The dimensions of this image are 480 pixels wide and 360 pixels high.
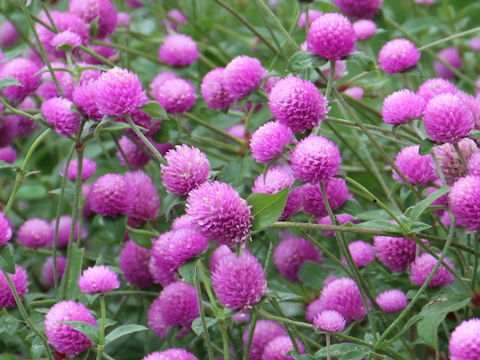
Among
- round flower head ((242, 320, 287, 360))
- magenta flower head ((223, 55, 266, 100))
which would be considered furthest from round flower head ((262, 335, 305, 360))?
magenta flower head ((223, 55, 266, 100))

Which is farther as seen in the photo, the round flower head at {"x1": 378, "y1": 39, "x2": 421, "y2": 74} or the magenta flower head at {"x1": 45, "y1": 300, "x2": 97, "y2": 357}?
the round flower head at {"x1": 378, "y1": 39, "x2": 421, "y2": 74}

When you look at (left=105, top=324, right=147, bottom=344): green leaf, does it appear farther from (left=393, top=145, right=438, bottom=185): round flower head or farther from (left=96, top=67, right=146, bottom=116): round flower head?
(left=393, top=145, right=438, bottom=185): round flower head

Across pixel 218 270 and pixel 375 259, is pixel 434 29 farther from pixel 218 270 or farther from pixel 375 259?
pixel 218 270

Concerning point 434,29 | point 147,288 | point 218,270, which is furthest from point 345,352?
point 434,29

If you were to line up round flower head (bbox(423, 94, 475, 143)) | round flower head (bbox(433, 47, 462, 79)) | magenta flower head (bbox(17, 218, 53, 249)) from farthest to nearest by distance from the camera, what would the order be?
1. round flower head (bbox(433, 47, 462, 79))
2. magenta flower head (bbox(17, 218, 53, 249))
3. round flower head (bbox(423, 94, 475, 143))

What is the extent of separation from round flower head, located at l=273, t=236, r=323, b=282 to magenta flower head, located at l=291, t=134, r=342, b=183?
40 cm

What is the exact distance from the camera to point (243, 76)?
1.18 m

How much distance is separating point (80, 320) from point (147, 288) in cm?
31

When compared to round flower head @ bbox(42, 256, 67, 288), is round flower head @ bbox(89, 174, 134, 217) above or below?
above

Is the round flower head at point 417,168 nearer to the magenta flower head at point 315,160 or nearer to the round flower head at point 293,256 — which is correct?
the magenta flower head at point 315,160

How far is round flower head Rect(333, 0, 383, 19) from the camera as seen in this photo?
4.70 feet

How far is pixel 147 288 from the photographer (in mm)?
1277

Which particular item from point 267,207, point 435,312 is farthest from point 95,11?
point 435,312

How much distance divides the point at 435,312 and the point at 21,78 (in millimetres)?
810
